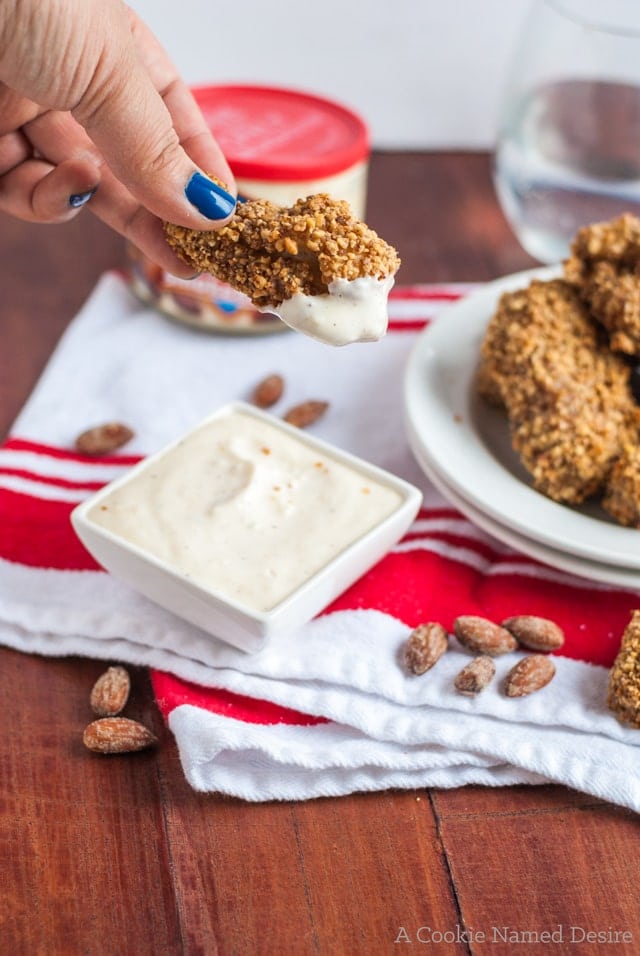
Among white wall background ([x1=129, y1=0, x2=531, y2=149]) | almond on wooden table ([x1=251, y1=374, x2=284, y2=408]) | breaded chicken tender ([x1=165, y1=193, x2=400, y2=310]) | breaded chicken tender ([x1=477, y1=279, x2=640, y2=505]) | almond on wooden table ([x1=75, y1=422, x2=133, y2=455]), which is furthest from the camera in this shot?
white wall background ([x1=129, y1=0, x2=531, y2=149])

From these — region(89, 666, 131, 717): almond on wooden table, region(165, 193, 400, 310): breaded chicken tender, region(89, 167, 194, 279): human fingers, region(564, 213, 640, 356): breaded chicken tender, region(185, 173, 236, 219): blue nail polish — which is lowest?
region(89, 666, 131, 717): almond on wooden table

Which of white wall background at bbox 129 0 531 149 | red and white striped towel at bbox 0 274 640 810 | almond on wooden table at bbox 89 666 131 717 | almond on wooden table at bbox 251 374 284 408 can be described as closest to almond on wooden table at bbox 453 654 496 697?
red and white striped towel at bbox 0 274 640 810

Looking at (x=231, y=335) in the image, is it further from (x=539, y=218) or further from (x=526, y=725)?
(x=526, y=725)

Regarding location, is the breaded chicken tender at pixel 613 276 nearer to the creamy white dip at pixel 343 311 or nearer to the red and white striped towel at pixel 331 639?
the red and white striped towel at pixel 331 639

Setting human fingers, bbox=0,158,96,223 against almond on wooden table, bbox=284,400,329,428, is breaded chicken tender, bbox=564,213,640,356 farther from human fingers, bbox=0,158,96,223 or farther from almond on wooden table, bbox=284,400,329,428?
human fingers, bbox=0,158,96,223

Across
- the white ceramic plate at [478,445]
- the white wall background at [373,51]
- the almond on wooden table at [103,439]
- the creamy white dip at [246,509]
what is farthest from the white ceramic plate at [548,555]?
the white wall background at [373,51]

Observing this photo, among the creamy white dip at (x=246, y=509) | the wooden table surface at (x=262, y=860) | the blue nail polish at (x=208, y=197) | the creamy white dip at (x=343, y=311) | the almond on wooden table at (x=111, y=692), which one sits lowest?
the wooden table surface at (x=262, y=860)
